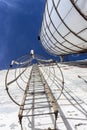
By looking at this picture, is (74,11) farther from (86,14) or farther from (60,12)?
(60,12)

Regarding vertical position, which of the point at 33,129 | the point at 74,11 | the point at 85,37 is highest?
the point at 74,11

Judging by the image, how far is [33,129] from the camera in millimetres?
2852

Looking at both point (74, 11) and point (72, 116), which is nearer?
point (72, 116)

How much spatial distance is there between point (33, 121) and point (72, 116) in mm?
481

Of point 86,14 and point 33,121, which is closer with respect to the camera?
point 33,121

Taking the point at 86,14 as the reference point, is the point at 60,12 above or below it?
above

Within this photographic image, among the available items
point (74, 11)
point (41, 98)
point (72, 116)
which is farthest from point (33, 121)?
point (74, 11)

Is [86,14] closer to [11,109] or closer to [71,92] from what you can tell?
[71,92]

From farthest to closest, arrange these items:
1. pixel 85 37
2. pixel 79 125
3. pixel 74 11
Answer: pixel 85 37 < pixel 74 11 < pixel 79 125

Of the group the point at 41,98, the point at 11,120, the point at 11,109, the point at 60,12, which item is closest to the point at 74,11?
the point at 60,12

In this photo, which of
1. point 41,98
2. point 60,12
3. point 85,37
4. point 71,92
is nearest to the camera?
point 41,98

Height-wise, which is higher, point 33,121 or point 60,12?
point 60,12

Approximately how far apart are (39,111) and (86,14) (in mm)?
2429

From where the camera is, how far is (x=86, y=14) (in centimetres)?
508
